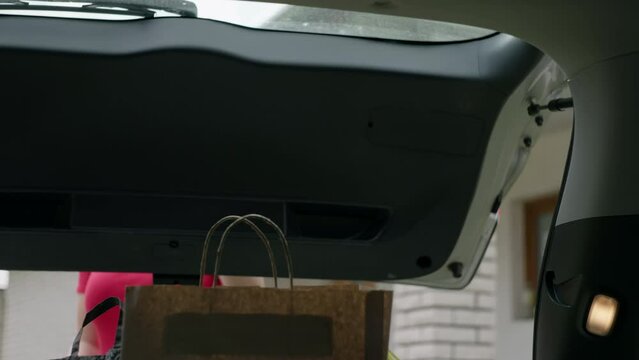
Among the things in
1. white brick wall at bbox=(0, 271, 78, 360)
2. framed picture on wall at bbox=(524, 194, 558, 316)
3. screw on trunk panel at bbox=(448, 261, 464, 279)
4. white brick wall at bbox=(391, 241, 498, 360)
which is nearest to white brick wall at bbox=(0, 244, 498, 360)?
white brick wall at bbox=(391, 241, 498, 360)

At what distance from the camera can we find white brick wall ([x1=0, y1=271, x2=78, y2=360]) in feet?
12.5

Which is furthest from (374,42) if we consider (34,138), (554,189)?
(554,189)

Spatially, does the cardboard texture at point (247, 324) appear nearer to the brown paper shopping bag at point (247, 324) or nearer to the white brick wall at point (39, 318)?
the brown paper shopping bag at point (247, 324)

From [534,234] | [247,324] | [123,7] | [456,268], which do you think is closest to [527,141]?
[456,268]

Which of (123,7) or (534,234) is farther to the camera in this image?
(534,234)

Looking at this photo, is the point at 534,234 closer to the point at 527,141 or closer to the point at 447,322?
the point at 447,322

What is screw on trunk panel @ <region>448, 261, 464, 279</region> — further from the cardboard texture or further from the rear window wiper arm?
the cardboard texture

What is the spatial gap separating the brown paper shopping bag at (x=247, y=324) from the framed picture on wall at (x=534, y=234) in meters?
4.72

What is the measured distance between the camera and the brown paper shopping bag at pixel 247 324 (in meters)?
1.37

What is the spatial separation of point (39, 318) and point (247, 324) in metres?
2.99

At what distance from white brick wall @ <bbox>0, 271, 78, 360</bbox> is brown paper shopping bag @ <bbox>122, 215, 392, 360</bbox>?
2.42m

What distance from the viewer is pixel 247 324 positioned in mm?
1384

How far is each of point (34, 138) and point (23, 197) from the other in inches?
6.2

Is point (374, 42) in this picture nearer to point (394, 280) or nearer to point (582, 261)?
point (394, 280)
